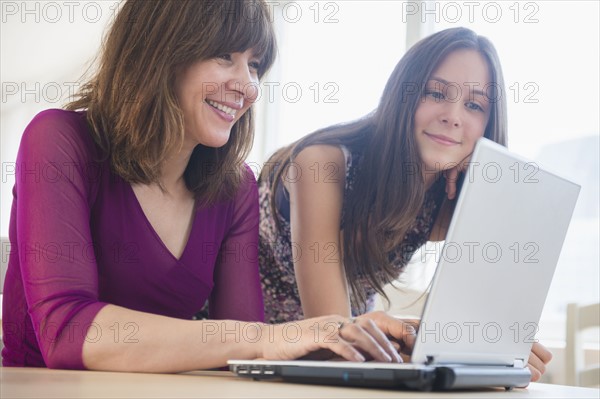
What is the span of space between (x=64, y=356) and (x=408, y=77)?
1.03m

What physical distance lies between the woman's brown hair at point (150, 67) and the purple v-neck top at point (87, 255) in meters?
0.04

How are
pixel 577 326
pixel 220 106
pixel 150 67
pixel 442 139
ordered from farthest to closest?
pixel 577 326 < pixel 442 139 < pixel 220 106 < pixel 150 67

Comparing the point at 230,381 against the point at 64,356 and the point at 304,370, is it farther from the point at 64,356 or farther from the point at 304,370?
the point at 64,356

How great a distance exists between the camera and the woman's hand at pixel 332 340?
899mm

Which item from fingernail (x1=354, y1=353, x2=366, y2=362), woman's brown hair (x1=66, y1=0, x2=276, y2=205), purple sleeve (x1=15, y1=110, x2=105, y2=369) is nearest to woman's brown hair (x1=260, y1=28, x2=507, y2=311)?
woman's brown hair (x1=66, y1=0, x2=276, y2=205)

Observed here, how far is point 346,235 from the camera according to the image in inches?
62.9

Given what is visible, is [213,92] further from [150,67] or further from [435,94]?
[435,94]

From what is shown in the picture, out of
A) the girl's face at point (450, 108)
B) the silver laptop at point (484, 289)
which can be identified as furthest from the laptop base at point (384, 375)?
A: the girl's face at point (450, 108)

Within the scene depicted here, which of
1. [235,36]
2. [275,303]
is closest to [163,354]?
[235,36]

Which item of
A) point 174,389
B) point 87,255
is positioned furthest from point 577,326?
point 174,389

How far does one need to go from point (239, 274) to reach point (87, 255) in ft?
1.28

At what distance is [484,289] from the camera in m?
0.84

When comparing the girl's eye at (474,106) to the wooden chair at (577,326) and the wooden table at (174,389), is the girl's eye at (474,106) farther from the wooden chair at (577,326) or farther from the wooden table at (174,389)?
the wooden table at (174,389)

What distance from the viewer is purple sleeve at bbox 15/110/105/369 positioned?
994mm
